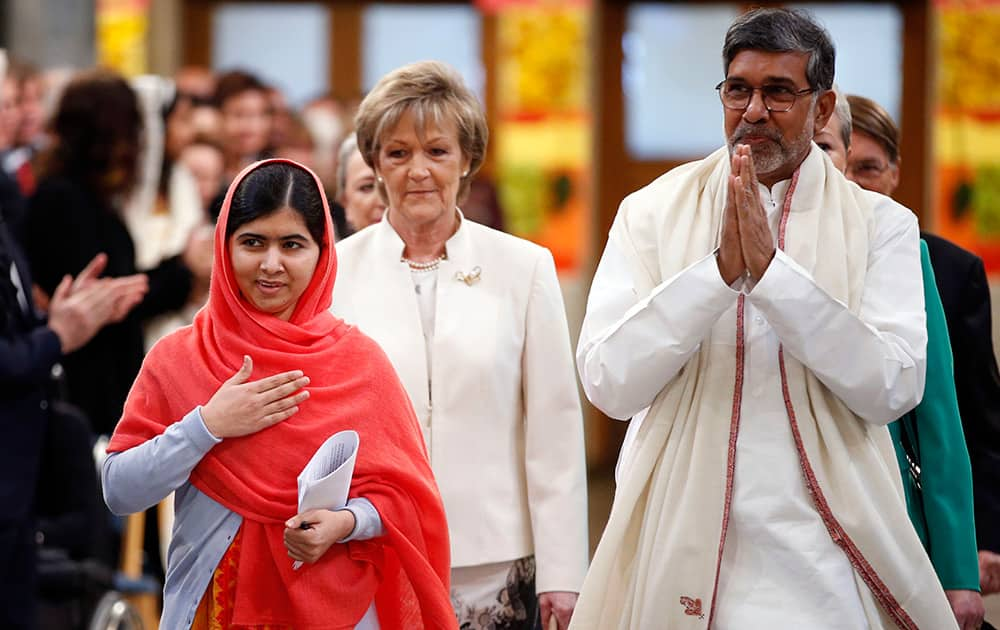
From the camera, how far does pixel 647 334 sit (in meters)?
2.71

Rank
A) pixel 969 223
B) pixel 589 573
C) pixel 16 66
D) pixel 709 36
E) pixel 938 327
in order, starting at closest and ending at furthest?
1. pixel 589 573
2. pixel 938 327
3. pixel 16 66
4. pixel 969 223
5. pixel 709 36

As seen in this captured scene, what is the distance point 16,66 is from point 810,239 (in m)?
5.05

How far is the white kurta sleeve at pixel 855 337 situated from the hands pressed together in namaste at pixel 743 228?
3cm

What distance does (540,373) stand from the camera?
3.33m

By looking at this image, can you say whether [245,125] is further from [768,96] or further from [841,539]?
[841,539]

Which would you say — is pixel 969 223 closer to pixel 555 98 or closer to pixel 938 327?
pixel 555 98

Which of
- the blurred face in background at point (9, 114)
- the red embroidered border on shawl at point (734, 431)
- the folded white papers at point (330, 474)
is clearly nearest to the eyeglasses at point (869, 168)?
the red embroidered border on shawl at point (734, 431)

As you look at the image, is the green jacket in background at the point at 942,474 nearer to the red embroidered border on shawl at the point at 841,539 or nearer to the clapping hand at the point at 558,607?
the red embroidered border on shawl at the point at 841,539

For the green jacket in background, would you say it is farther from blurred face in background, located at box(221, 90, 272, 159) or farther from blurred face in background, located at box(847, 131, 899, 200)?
blurred face in background, located at box(221, 90, 272, 159)

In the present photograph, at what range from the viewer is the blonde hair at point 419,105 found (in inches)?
132

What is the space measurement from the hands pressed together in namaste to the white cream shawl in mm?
125

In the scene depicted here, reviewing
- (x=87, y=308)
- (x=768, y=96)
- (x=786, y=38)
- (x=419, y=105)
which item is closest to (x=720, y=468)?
(x=768, y=96)

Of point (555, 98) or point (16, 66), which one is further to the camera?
point (555, 98)

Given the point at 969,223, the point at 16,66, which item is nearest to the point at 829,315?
the point at 16,66
